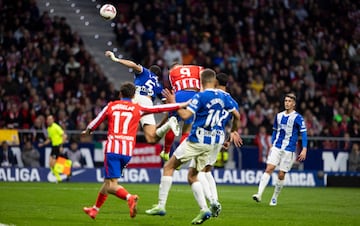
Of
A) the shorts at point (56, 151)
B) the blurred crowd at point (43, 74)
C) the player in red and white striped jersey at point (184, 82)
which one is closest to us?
the player in red and white striped jersey at point (184, 82)

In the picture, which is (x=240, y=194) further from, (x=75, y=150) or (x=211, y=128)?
(x=211, y=128)

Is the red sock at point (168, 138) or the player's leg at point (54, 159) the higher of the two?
the red sock at point (168, 138)

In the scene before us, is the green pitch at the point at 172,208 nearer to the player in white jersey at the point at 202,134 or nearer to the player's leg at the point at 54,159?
the player in white jersey at the point at 202,134

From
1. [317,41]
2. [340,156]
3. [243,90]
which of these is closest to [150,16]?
[243,90]

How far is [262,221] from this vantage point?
48.6 ft

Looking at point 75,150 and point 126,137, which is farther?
point 75,150

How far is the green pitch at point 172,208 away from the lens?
14.4m

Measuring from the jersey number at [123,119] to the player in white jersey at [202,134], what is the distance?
0.92 metres

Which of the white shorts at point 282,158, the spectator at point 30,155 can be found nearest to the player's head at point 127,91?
the white shorts at point 282,158

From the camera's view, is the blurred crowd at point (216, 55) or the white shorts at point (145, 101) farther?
the blurred crowd at point (216, 55)

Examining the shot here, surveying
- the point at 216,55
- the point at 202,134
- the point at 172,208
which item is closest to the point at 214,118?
the point at 202,134

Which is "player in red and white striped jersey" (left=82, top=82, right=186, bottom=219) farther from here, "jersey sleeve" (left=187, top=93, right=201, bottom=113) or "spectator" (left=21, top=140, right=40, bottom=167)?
"spectator" (left=21, top=140, right=40, bottom=167)

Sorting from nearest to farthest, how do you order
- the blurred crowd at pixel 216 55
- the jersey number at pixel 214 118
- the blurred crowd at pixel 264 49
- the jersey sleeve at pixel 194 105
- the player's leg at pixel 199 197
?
the player's leg at pixel 199 197 < the jersey sleeve at pixel 194 105 < the jersey number at pixel 214 118 < the blurred crowd at pixel 216 55 < the blurred crowd at pixel 264 49

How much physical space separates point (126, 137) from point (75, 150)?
1430cm
